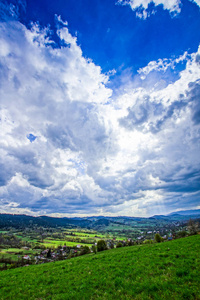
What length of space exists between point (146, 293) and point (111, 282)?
3274mm

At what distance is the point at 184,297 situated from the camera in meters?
7.36

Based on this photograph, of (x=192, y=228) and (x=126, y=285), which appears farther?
(x=192, y=228)

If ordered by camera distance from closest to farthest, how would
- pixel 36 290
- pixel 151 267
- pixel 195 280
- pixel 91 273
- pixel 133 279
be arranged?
pixel 195 280 < pixel 133 279 < pixel 36 290 < pixel 151 267 < pixel 91 273

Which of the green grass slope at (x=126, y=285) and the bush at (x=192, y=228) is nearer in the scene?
the green grass slope at (x=126, y=285)

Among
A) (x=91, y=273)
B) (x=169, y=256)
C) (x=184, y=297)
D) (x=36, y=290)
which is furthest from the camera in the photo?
(x=169, y=256)

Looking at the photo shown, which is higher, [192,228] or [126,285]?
[126,285]

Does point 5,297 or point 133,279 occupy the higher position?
point 133,279

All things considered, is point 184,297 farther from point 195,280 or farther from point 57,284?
point 57,284

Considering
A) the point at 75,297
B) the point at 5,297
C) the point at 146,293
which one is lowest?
the point at 5,297

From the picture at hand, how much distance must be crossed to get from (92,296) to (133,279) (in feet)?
10.6

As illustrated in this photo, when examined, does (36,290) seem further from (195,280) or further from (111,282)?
(195,280)

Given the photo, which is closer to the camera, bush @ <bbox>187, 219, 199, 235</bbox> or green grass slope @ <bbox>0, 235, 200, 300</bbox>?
green grass slope @ <bbox>0, 235, 200, 300</bbox>

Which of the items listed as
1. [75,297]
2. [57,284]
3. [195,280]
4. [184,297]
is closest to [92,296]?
[75,297]

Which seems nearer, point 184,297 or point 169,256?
point 184,297
